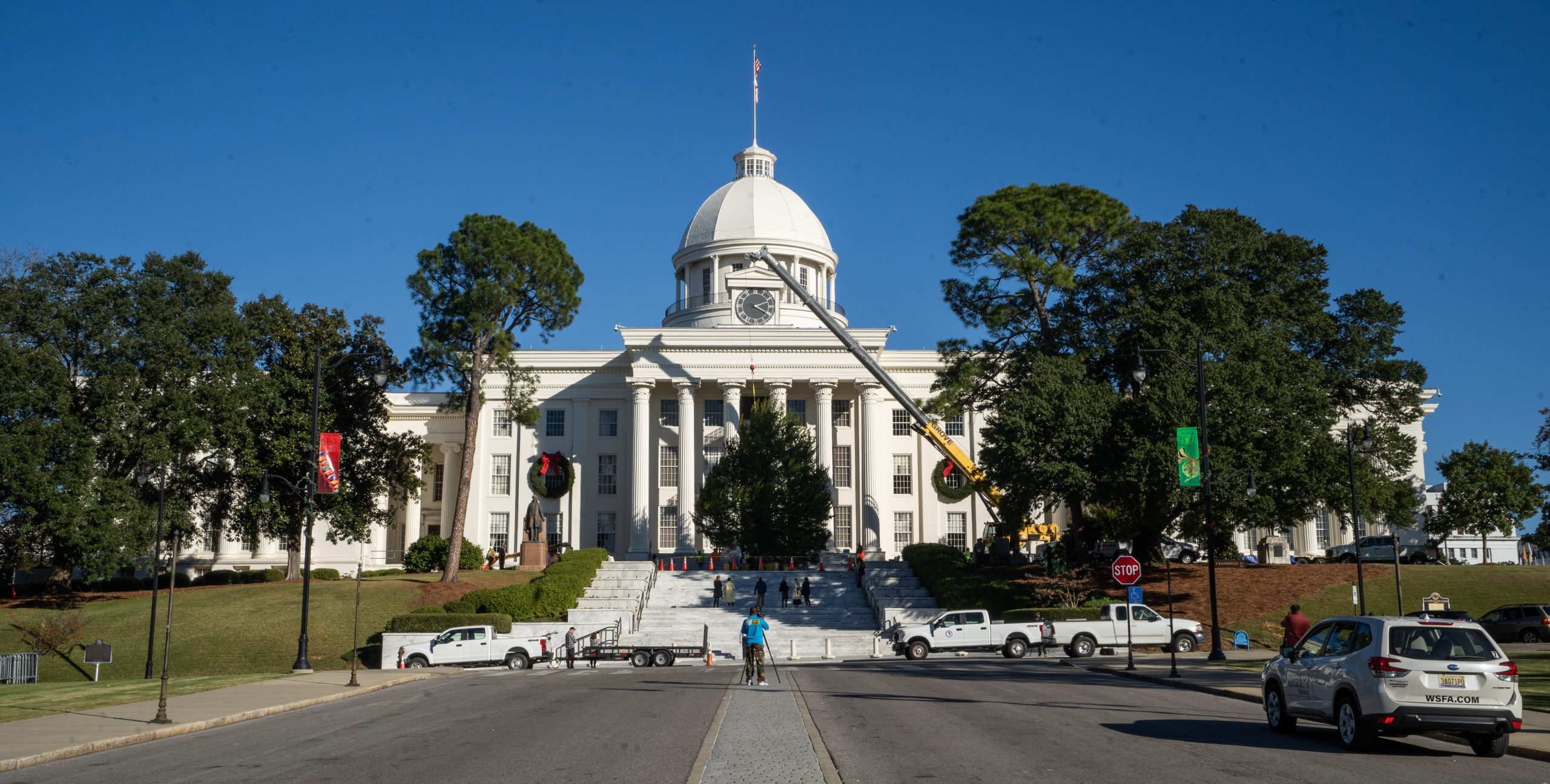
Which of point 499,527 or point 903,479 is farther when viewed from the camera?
point 499,527

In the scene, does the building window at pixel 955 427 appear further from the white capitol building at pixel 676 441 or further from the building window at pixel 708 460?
the building window at pixel 708 460

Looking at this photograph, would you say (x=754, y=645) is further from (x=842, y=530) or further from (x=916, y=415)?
(x=842, y=530)

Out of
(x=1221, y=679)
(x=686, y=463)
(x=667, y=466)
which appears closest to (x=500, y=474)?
(x=667, y=466)

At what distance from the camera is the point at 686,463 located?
68.2 m

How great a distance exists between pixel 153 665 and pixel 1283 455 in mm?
38423

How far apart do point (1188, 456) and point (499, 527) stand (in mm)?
51809

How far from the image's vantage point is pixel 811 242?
276 feet

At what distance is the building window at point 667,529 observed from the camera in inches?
2761

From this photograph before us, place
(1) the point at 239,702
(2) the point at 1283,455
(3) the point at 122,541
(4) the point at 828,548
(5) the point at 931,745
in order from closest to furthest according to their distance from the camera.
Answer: (5) the point at 931,745
(1) the point at 239,702
(2) the point at 1283,455
(3) the point at 122,541
(4) the point at 828,548

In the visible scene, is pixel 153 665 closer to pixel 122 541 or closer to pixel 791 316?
pixel 122 541

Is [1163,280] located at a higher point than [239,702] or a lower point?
higher

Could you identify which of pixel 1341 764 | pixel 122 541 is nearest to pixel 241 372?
pixel 122 541

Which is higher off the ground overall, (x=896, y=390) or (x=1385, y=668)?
(x=896, y=390)

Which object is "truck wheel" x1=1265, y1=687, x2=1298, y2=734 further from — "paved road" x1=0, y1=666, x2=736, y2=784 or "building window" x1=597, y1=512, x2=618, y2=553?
"building window" x1=597, y1=512, x2=618, y2=553
